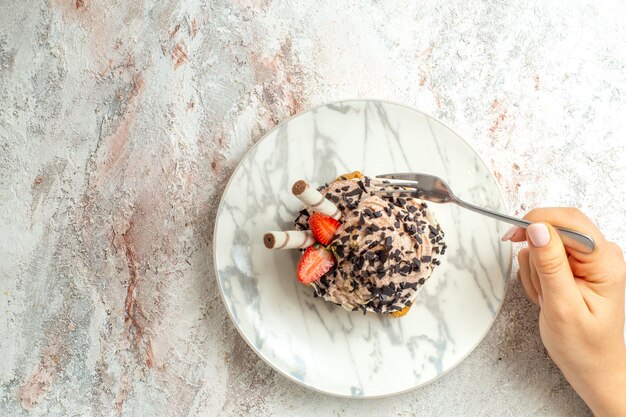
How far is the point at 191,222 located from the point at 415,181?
723mm

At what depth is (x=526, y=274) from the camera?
2.08 meters

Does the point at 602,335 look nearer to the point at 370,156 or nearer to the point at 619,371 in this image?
the point at 619,371

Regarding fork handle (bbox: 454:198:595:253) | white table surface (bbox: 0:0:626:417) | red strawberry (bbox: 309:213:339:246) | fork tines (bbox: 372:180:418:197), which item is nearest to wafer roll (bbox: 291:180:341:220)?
red strawberry (bbox: 309:213:339:246)

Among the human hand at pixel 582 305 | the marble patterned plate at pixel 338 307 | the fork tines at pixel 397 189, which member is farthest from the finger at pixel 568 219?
the fork tines at pixel 397 189

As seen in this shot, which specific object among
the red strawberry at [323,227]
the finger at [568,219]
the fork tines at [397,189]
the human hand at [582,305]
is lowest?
the human hand at [582,305]

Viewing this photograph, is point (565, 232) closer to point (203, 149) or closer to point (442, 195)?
point (442, 195)

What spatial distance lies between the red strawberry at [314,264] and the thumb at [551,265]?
21.4 inches

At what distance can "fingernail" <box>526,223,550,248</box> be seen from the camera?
182cm

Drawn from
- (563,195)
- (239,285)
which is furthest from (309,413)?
(563,195)

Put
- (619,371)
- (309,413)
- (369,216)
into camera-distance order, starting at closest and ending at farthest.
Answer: (369,216)
(619,371)
(309,413)

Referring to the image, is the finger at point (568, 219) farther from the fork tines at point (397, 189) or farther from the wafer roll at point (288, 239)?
the wafer roll at point (288, 239)

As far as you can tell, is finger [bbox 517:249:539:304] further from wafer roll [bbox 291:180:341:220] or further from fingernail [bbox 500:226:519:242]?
wafer roll [bbox 291:180:341:220]

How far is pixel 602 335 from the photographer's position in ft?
6.43

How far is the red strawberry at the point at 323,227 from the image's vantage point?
74.2 inches
